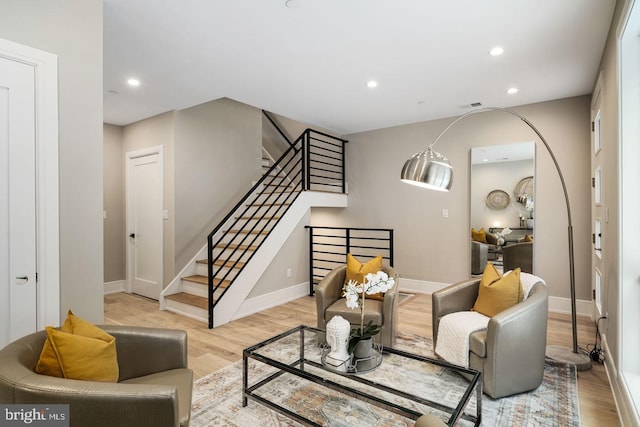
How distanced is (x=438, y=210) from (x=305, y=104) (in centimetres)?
247

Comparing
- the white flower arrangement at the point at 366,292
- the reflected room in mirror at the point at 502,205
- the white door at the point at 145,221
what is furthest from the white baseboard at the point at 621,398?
the white door at the point at 145,221

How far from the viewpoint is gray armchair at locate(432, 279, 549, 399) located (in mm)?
2160

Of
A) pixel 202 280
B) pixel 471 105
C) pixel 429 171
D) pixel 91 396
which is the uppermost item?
pixel 471 105

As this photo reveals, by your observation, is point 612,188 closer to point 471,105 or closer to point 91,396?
point 471,105

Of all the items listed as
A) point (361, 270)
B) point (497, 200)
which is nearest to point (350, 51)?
point (361, 270)

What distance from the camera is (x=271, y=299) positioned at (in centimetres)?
448

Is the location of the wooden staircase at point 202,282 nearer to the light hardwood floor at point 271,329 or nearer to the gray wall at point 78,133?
the light hardwood floor at point 271,329

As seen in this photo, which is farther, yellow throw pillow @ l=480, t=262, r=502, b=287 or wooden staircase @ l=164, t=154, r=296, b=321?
wooden staircase @ l=164, t=154, r=296, b=321

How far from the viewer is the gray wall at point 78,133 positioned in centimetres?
202

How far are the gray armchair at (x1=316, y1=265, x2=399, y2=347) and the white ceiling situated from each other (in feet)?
6.59

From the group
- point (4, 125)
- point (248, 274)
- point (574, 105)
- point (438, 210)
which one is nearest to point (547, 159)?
point (574, 105)

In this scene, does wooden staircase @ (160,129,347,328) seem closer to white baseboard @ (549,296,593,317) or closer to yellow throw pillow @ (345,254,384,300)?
yellow throw pillow @ (345,254,384,300)

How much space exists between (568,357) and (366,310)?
168 centimetres

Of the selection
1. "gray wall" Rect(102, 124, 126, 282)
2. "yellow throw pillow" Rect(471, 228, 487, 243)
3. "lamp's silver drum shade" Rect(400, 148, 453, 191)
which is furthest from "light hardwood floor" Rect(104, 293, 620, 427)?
"lamp's silver drum shade" Rect(400, 148, 453, 191)
